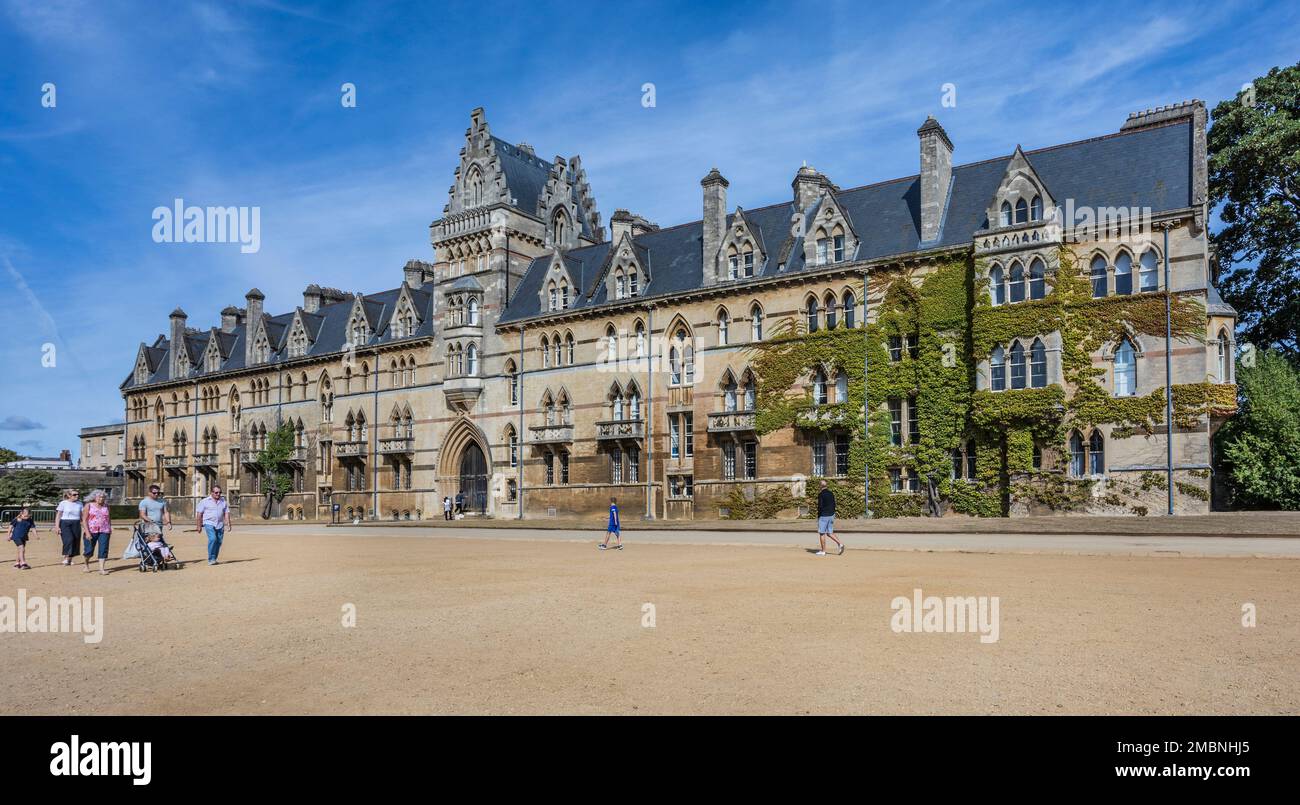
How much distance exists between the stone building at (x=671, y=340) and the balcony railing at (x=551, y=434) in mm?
167

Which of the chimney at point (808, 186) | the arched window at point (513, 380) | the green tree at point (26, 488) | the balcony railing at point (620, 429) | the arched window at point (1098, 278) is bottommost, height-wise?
the green tree at point (26, 488)

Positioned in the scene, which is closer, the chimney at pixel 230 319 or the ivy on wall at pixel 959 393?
the ivy on wall at pixel 959 393

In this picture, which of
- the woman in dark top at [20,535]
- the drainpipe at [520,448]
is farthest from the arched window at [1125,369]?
the woman in dark top at [20,535]

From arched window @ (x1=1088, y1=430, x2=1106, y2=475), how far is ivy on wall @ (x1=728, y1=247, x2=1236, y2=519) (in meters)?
0.51

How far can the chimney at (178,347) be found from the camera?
7362 cm

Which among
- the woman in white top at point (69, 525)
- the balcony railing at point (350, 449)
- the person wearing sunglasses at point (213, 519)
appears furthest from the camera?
the balcony railing at point (350, 449)

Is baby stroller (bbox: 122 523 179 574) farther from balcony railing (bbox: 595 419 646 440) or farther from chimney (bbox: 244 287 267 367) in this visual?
chimney (bbox: 244 287 267 367)

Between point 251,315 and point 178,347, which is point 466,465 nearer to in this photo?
point 251,315

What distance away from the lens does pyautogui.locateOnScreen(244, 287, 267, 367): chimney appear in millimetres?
68000

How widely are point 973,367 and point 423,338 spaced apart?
34.0 m

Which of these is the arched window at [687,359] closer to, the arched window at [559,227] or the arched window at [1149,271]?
the arched window at [559,227]

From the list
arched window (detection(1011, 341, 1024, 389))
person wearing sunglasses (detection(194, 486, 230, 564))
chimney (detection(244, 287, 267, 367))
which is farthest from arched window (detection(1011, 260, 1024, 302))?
chimney (detection(244, 287, 267, 367))
